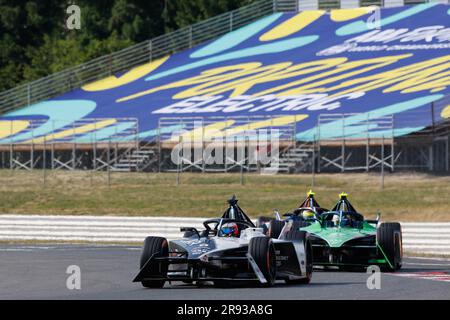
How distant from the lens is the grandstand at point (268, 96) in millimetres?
39656

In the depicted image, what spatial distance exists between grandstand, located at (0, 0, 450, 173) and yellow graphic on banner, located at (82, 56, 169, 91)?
10cm

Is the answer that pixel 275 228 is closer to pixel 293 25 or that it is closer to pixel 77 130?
pixel 77 130

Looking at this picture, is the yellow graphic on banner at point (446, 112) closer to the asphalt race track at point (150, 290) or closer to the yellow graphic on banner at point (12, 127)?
the asphalt race track at point (150, 290)

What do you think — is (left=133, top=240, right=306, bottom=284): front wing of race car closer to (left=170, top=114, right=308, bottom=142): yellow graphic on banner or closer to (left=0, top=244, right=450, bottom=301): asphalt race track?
(left=0, top=244, right=450, bottom=301): asphalt race track

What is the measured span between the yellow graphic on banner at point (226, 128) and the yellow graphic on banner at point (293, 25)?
12208mm

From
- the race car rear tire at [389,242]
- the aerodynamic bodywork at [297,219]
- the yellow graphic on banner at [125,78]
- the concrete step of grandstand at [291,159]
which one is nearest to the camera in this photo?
the race car rear tire at [389,242]

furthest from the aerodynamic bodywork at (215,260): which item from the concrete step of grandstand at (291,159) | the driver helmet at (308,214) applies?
the concrete step of grandstand at (291,159)

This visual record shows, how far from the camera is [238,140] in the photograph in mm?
38062

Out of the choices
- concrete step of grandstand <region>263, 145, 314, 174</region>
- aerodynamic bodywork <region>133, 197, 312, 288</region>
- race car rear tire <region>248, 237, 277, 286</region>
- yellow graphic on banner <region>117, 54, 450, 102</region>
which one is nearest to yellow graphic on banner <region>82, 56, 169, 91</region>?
yellow graphic on banner <region>117, 54, 450, 102</region>

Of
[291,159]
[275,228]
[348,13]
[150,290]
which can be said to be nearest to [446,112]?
[291,159]

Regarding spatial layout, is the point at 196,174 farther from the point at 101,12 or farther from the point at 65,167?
the point at 101,12
